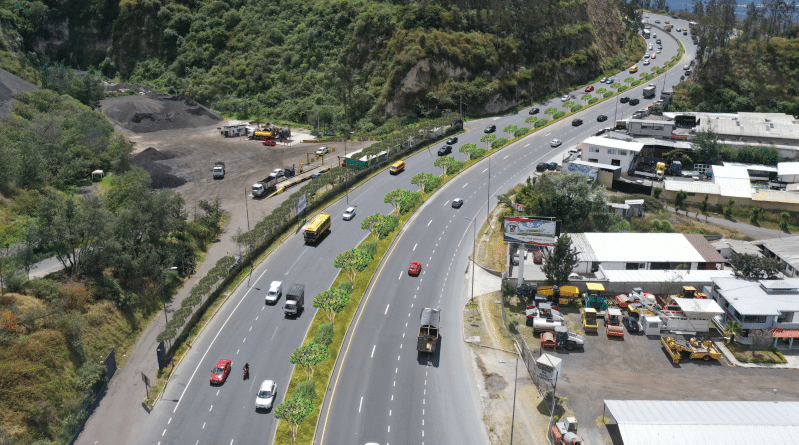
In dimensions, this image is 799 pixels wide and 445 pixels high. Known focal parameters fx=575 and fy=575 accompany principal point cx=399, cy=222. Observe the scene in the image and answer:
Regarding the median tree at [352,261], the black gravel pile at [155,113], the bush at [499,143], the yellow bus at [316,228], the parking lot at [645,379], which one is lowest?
the parking lot at [645,379]

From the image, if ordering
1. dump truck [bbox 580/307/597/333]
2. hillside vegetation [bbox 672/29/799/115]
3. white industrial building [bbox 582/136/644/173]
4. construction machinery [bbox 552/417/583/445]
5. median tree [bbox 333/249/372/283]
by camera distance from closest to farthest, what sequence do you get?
construction machinery [bbox 552/417/583/445] < dump truck [bbox 580/307/597/333] < median tree [bbox 333/249/372/283] < white industrial building [bbox 582/136/644/173] < hillside vegetation [bbox 672/29/799/115]

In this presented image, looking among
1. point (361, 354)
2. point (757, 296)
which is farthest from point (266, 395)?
point (757, 296)

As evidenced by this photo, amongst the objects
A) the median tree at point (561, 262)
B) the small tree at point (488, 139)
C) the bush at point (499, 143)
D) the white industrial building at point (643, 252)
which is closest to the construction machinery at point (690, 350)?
the median tree at point (561, 262)

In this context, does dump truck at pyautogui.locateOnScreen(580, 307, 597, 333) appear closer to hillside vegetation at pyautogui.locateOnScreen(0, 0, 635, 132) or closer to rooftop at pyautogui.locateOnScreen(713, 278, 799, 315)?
rooftop at pyautogui.locateOnScreen(713, 278, 799, 315)

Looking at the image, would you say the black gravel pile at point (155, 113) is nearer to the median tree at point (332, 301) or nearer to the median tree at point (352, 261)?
the median tree at point (352, 261)

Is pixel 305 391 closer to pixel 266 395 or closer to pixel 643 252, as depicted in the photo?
pixel 266 395

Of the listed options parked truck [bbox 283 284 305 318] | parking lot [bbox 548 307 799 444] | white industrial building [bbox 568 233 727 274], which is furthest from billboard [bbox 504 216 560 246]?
parked truck [bbox 283 284 305 318]
